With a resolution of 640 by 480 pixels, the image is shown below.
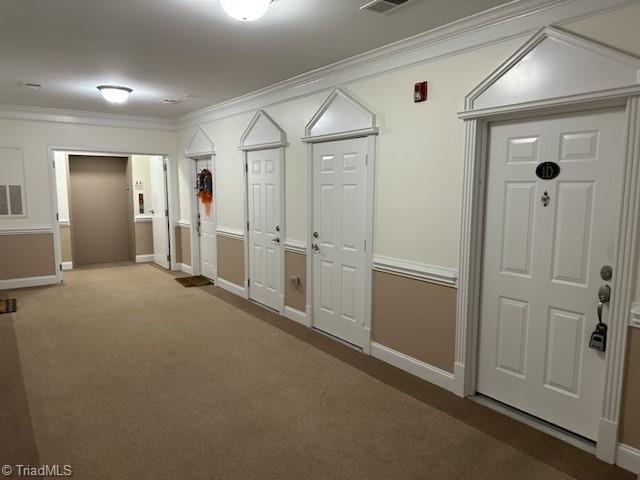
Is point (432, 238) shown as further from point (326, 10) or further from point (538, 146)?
point (326, 10)

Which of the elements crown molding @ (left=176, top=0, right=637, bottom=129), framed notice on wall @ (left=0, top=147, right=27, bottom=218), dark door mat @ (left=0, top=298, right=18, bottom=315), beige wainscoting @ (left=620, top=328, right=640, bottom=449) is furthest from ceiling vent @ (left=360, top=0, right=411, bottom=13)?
framed notice on wall @ (left=0, top=147, right=27, bottom=218)

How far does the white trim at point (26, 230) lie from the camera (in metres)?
6.01

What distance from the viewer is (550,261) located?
263 cm

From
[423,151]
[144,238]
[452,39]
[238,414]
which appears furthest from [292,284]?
Result: [144,238]

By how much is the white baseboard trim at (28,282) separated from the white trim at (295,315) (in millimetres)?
3968

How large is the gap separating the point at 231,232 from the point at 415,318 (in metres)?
3.27

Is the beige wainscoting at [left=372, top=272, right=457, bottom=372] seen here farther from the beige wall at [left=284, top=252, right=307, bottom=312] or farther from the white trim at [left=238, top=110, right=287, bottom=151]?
the white trim at [left=238, top=110, right=287, bottom=151]

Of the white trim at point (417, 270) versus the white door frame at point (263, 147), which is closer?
the white trim at point (417, 270)

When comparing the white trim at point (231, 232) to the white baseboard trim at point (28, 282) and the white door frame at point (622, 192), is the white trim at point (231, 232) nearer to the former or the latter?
the white baseboard trim at point (28, 282)

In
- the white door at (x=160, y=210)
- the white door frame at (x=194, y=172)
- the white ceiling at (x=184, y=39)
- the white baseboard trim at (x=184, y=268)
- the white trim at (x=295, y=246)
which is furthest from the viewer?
the white door at (x=160, y=210)

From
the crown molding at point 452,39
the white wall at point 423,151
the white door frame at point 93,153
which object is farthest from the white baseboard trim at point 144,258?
the white wall at point 423,151

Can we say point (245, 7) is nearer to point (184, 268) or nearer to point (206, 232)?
point (206, 232)

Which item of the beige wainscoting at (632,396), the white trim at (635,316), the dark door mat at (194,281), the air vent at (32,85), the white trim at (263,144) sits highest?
the air vent at (32,85)

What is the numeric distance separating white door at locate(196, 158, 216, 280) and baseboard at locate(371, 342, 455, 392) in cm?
355
